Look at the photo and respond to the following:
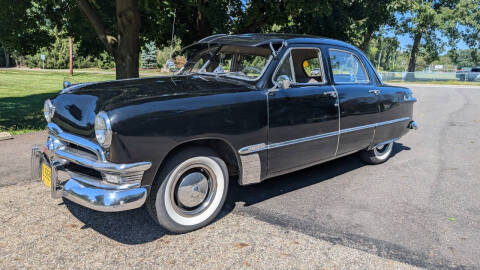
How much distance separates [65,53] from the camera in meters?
46.9

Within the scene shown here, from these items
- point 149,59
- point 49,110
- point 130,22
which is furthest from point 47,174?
point 149,59

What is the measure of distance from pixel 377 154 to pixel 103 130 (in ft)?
14.1

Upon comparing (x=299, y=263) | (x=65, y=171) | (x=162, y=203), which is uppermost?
(x=65, y=171)

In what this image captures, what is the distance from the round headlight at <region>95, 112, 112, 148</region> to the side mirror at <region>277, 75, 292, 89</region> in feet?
5.69

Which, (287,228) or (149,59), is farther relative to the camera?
(149,59)

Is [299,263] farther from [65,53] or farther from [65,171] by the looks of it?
[65,53]

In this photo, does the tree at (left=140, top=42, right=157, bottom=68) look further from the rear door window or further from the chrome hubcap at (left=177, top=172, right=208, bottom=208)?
the chrome hubcap at (left=177, top=172, right=208, bottom=208)

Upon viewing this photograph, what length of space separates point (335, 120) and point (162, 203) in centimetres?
229

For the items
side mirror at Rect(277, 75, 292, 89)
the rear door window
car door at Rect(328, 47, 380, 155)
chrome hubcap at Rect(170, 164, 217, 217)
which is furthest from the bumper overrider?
the rear door window

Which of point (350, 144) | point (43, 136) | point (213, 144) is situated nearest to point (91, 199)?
point (213, 144)

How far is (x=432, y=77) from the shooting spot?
140ft

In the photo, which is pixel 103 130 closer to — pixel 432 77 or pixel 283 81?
pixel 283 81

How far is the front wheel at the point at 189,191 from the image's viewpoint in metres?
3.10

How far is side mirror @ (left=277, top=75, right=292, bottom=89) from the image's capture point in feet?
12.0
